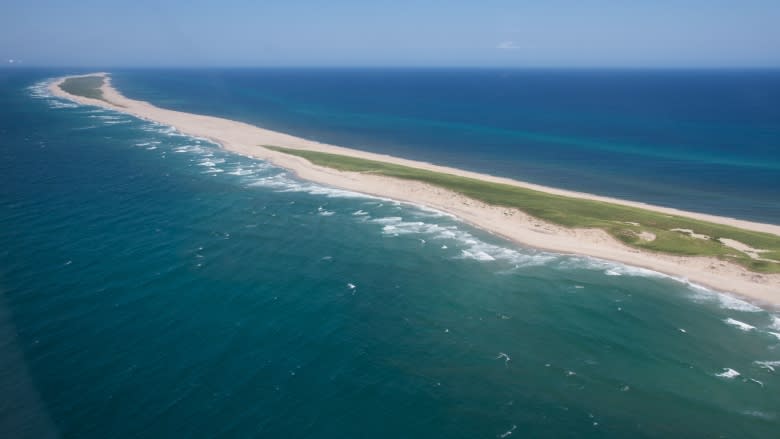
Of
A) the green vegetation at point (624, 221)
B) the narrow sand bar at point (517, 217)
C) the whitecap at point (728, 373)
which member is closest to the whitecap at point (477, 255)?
the narrow sand bar at point (517, 217)

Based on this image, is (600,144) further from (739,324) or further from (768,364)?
(768,364)

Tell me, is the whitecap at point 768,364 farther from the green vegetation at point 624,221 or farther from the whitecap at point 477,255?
the whitecap at point 477,255

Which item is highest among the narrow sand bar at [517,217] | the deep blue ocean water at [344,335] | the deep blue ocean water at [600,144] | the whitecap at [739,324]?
the deep blue ocean water at [600,144]

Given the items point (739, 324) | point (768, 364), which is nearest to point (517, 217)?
point (739, 324)

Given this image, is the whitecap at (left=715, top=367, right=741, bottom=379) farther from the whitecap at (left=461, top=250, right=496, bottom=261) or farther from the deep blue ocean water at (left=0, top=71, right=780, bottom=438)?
the whitecap at (left=461, top=250, right=496, bottom=261)

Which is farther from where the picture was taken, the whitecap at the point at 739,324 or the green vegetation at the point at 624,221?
the green vegetation at the point at 624,221

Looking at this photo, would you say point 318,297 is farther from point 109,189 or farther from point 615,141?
point 615,141

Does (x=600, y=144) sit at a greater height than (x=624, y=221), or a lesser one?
greater

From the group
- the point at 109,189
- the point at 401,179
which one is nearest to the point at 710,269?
the point at 401,179
